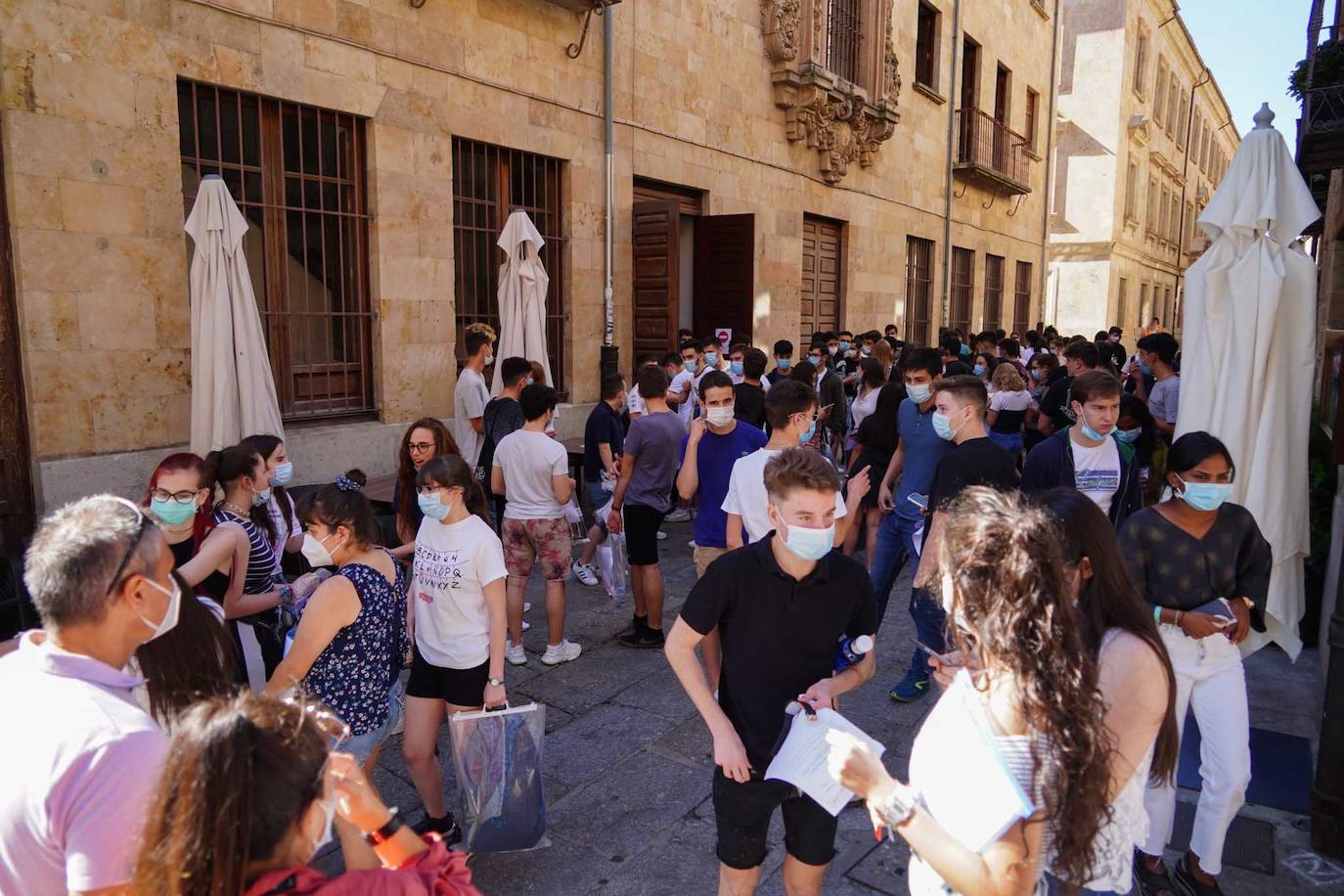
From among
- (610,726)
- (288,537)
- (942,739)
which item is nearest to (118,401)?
(288,537)

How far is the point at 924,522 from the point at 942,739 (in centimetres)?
299

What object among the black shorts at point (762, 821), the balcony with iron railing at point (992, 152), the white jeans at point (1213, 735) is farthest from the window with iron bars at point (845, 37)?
the black shorts at point (762, 821)

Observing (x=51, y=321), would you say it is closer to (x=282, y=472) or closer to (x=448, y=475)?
(x=282, y=472)

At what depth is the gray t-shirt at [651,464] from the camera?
5617 mm

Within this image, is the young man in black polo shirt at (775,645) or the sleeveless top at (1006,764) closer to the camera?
the sleeveless top at (1006,764)

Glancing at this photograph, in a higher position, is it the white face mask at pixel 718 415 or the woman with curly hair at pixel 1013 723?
the white face mask at pixel 718 415

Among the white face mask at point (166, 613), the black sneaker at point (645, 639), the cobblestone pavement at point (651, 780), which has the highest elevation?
the white face mask at point (166, 613)

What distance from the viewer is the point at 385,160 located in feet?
25.5

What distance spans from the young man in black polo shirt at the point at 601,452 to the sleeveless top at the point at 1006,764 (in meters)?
4.63

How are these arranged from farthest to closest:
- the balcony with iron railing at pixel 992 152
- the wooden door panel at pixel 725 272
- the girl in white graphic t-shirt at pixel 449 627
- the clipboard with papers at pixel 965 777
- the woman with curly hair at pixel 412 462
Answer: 1. the balcony with iron railing at pixel 992 152
2. the wooden door panel at pixel 725 272
3. the woman with curly hair at pixel 412 462
4. the girl in white graphic t-shirt at pixel 449 627
5. the clipboard with papers at pixel 965 777

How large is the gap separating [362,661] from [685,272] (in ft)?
32.5

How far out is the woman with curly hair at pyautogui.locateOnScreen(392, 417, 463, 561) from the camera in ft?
15.0

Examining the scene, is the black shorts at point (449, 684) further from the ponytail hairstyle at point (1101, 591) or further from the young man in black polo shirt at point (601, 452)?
the young man in black polo shirt at point (601, 452)

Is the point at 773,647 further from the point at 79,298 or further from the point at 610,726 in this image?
the point at 79,298
